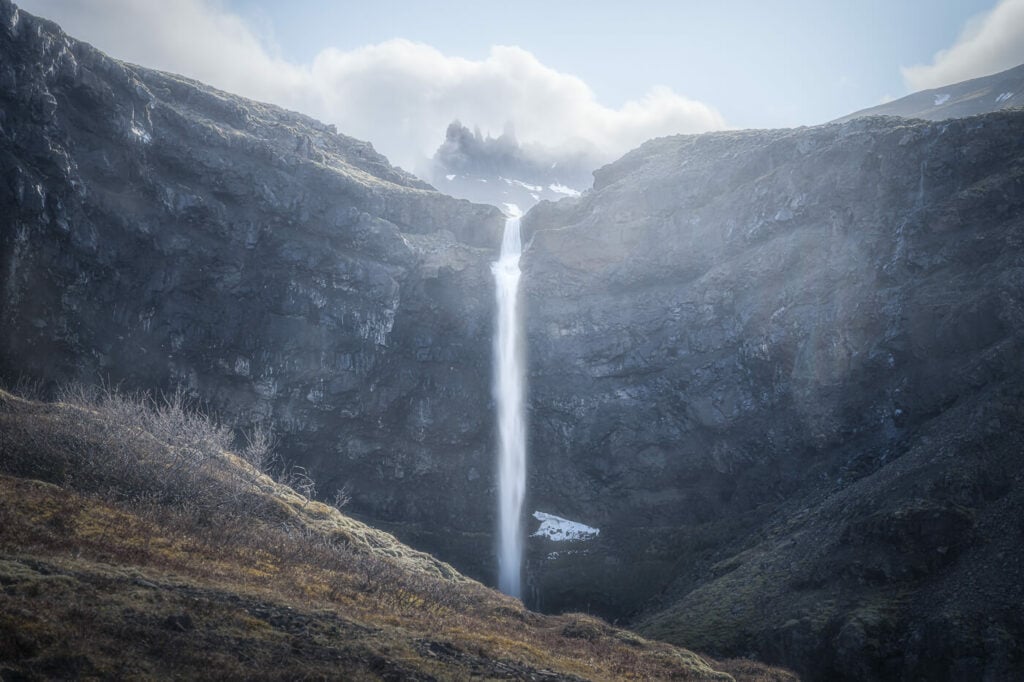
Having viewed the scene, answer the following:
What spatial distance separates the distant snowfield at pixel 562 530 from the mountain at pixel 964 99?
350 ft

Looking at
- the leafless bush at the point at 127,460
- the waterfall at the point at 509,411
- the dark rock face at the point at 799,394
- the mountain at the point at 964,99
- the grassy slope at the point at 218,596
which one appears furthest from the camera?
the mountain at the point at 964,99

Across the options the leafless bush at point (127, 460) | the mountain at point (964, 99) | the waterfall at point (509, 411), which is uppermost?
the mountain at point (964, 99)

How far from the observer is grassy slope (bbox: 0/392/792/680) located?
17641 mm

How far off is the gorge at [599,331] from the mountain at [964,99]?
8175 cm

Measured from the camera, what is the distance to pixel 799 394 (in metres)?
62.3

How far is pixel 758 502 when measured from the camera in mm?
64438

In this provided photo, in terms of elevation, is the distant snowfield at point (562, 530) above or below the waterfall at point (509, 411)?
below

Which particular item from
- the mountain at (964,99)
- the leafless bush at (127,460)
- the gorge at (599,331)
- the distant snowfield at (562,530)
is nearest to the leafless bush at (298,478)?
the gorge at (599,331)

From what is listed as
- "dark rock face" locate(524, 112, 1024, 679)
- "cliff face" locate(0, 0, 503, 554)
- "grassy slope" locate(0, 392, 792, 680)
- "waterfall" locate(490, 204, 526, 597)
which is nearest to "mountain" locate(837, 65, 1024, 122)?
"dark rock face" locate(524, 112, 1024, 679)

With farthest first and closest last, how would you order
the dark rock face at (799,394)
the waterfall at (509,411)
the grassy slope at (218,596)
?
the waterfall at (509,411), the dark rock face at (799,394), the grassy slope at (218,596)

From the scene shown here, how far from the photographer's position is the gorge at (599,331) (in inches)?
1914

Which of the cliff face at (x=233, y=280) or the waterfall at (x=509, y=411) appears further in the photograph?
the waterfall at (x=509, y=411)

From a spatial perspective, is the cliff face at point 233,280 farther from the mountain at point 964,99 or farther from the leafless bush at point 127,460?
the mountain at point 964,99

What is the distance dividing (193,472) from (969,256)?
205ft
